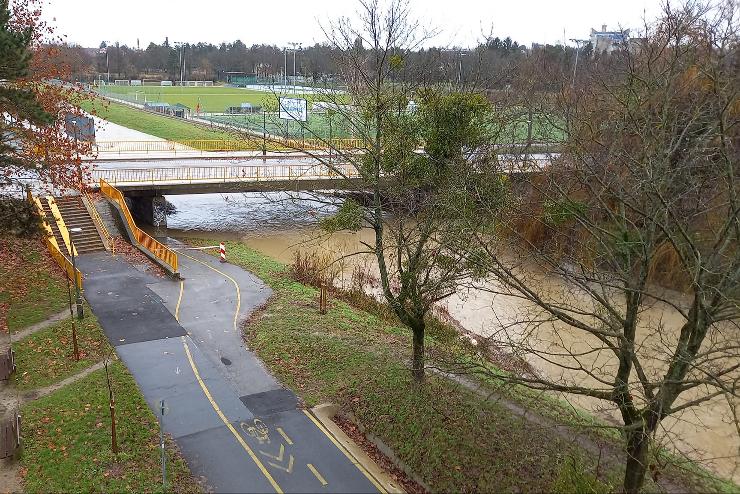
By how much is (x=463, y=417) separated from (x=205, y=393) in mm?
6292

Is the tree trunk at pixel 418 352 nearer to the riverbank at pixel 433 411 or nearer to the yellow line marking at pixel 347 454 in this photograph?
the riverbank at pixel 433 411

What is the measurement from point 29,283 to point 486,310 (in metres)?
16.8

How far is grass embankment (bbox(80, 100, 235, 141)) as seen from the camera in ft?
210

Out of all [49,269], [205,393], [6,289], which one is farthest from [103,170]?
[205,393]

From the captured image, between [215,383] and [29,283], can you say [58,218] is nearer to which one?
[29,283]

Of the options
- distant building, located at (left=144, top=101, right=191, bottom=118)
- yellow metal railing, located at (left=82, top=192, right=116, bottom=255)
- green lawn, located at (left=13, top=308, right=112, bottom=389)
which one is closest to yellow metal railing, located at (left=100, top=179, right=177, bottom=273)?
yellow metal railing, located at (left=82, top=192, right=116, bottom=255)

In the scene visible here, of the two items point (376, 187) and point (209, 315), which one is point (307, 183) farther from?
point (376, 187)

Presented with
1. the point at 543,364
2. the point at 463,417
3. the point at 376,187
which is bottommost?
the point at 543,364

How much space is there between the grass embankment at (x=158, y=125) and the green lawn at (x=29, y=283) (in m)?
34.8

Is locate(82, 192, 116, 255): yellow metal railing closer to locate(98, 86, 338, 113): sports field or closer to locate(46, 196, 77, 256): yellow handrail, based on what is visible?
locate(46, 196, 77, 256): yellow handrail

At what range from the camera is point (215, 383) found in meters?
15.8

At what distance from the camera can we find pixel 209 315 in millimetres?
20453

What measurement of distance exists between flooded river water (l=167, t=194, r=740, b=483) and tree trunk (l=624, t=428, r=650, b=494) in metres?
0.46

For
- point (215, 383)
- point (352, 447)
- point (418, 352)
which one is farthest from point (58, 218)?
point (352, 447)
